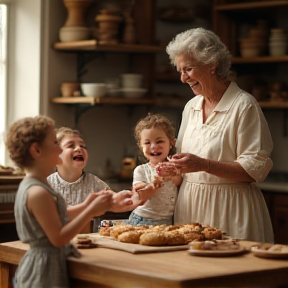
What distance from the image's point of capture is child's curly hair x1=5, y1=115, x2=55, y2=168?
2619mm

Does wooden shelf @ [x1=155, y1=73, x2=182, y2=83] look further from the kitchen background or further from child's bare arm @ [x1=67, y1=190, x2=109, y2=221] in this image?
child's bare arm @ [x1=67, y1=190, x2=109, y2=221]

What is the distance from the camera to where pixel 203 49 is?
3.53 metres

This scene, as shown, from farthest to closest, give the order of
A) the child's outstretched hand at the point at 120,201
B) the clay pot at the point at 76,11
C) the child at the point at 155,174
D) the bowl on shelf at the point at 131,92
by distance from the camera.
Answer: the bowl on shelf at the point at 131,92 → the clay pot at the point at 76,11 → the child at the point at 155,174 → the child's outstretched hand at the point at 120,201

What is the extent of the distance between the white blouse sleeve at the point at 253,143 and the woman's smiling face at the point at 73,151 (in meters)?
0.66

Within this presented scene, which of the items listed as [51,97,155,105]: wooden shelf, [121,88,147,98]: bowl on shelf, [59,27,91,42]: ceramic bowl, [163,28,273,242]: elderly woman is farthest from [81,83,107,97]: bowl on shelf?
[163,28,273,242]: elderly woman

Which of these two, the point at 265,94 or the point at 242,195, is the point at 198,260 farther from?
the point at 265,94

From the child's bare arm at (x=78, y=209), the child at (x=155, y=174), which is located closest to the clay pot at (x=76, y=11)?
the child at (x=155, y=174)

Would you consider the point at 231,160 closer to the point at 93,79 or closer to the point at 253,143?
the point at 253,143

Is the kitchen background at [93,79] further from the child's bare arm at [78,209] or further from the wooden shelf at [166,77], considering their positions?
the child's bare arm at [78,209]

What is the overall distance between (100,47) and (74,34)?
205 millimetres

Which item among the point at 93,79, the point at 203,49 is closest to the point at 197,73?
the point at 203,49

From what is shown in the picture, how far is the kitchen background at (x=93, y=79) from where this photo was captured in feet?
17.2

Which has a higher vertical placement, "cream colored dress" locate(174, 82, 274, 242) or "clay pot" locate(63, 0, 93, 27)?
"clay pot" locate(63, 0, 93, 27)

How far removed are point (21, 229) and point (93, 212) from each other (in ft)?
0.82
